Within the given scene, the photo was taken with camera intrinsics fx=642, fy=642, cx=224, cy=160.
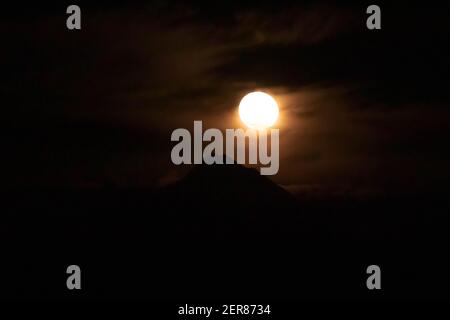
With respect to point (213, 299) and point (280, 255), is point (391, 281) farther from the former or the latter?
point (213, 299)

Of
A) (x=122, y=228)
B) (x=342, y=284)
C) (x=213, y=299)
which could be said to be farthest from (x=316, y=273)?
(x=122, y=228)

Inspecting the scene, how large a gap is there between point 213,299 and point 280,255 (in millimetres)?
23952

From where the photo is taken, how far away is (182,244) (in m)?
90.4

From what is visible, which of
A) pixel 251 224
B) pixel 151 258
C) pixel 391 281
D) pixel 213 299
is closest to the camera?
pixel 213 299

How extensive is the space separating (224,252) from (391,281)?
67.6 meters

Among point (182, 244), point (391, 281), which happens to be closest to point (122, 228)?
point (182, 244)

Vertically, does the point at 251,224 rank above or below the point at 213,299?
above

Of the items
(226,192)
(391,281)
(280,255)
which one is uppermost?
(226,192)

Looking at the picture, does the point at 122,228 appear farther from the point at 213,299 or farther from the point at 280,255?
the point at 213,299
